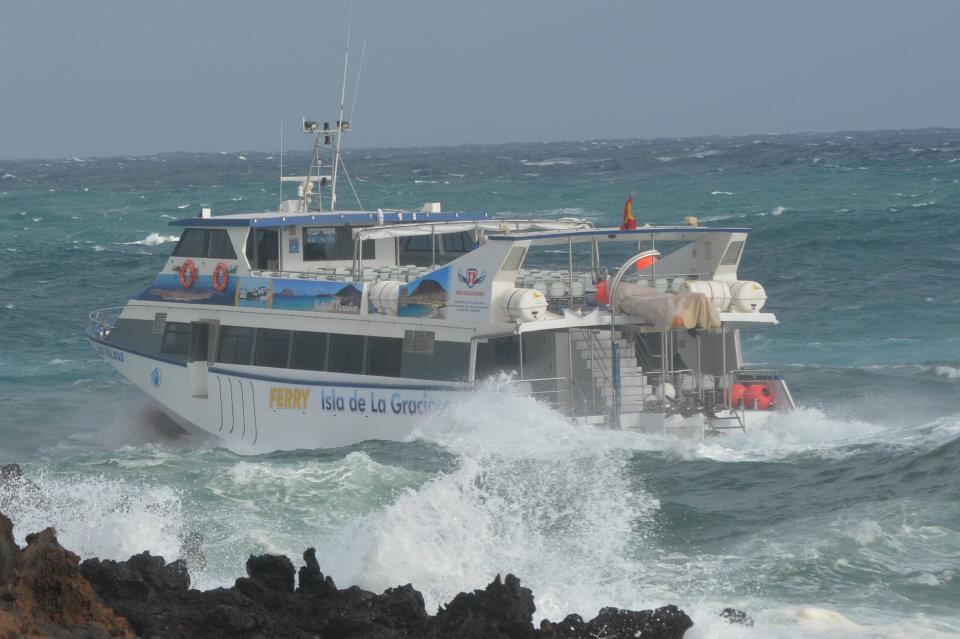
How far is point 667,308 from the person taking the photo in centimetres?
1853

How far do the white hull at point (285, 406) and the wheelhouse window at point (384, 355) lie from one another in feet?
0.56

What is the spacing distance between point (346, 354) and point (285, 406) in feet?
4.56

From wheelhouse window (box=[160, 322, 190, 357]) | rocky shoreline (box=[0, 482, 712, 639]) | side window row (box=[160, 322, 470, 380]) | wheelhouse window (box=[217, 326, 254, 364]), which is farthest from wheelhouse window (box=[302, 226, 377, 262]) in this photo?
rocky shoreline (box=[0, 482, 712, 639])

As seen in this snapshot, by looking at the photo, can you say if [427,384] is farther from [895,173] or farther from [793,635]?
[895,173]

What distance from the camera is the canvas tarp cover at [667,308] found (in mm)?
18516

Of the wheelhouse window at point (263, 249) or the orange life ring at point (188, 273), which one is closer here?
the wheelhouse window at point (263, 249)

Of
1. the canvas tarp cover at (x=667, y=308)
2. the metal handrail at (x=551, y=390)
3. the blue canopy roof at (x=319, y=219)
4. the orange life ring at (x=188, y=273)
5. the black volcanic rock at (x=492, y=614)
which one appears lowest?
the black volcanic rock at (x=492, y=614)

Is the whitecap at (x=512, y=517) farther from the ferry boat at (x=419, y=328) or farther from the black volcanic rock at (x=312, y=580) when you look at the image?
the black volcanic rock at (x=312, y=580)

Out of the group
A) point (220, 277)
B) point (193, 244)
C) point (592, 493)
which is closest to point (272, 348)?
point (220, 277)

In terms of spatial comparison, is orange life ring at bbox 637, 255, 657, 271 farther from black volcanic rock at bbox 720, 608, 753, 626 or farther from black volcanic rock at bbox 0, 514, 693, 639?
black volcanic rock at bbox 0, 514, 693, 639

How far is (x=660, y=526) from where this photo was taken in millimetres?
15711

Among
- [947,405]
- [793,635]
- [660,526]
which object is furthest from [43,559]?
[947,405]

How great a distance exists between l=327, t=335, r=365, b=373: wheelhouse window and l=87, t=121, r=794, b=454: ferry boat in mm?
27

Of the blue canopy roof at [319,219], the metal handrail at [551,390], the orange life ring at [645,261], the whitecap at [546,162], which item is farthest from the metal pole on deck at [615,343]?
the whitecap at [546,162]
